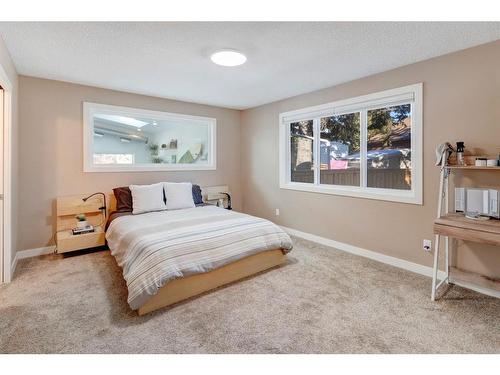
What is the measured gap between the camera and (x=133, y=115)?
13.6 ft

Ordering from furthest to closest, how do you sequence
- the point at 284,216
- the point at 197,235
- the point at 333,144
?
1. the point at 284,216
2. the point at 333,144
3. the point at 197,235

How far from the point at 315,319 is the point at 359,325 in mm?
315

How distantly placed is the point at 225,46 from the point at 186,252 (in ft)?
6.22

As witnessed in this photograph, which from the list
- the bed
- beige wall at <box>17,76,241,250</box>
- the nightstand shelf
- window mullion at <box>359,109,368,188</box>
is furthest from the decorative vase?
window mullion at <box>359,109,368,188</box>

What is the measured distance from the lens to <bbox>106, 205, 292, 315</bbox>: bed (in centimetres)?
215

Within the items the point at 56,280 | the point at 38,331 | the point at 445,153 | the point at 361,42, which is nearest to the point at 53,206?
the point at 56,280

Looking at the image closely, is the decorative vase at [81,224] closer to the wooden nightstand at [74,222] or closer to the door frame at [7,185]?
the wooden nightstand at [74,222]

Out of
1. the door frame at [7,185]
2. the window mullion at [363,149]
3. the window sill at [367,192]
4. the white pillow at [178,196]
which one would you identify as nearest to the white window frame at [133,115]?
the white pillow at [178,196]

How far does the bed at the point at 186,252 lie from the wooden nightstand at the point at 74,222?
0.41m

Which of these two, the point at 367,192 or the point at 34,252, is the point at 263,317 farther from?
the point at 34,252

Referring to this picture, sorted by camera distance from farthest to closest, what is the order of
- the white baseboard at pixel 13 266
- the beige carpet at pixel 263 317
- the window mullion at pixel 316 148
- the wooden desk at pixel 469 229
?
the window mullion at pixel 316 148 → the white baseboard at pixel 13 266 → the wooden desk at pixel 469 229 → the beige carpet at pixel 263 317

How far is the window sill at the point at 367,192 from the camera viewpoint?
2964 mm
